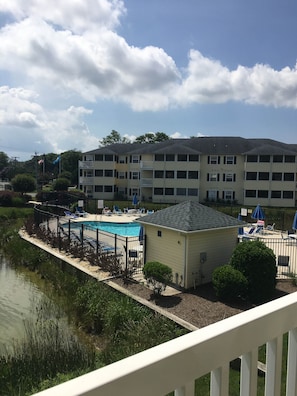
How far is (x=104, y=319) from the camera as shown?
31.7ft

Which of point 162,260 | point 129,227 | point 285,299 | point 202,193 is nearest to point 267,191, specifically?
point 202,193

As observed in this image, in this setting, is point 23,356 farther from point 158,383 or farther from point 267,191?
point 267,191

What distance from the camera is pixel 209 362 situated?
3.67ft

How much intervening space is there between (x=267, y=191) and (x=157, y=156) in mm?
14715

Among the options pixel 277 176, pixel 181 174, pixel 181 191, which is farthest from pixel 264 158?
pixel 181 191

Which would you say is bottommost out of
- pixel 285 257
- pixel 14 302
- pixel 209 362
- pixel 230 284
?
pixel 14 302

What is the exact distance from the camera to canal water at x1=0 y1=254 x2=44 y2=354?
30.1ft

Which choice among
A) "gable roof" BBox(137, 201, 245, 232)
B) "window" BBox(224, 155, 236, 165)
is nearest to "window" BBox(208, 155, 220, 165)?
"window" BBox(224, 155, 236, 165)

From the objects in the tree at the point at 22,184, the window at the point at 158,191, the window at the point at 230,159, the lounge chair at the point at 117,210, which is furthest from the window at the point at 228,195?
the tree at the point at 22,184

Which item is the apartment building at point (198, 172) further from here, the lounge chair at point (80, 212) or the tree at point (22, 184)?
the lounge chair at point (80, 212)

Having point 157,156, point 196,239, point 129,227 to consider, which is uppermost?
point 157,156

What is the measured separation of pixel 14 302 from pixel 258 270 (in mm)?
8502

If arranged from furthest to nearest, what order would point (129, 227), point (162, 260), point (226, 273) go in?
point (129, 227)
point (162, 260)
point (226, 273)

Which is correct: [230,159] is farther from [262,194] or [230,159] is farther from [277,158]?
[262,194]
